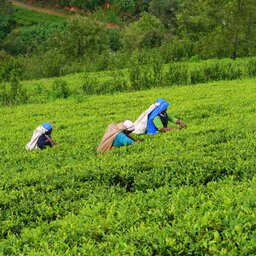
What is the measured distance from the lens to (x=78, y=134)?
11500 mm

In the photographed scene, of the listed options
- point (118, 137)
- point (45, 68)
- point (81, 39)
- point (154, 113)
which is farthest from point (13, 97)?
point (81, 39)

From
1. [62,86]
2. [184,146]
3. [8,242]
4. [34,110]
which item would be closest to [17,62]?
[62,86]

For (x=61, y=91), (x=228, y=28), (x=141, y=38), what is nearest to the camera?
(x=61, y=91)

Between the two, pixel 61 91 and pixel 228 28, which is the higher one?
pixel 228 28

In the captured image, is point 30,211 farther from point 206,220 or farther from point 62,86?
point 62,86

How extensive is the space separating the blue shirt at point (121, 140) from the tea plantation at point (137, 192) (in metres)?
0.32

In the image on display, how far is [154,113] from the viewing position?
33.1 ft

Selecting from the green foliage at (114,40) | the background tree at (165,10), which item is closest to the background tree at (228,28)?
the green foliage at (114,40)

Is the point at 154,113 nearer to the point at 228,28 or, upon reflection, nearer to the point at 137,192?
the point at 137,192

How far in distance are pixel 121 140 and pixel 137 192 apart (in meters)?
2.62

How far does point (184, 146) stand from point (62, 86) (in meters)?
11.6

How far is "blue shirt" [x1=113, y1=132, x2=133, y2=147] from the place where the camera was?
8.85 meters

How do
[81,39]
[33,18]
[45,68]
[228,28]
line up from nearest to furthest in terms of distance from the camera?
[45,68] < [228,28] < [81,39] < [33,18]

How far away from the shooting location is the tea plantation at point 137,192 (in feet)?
14.0
